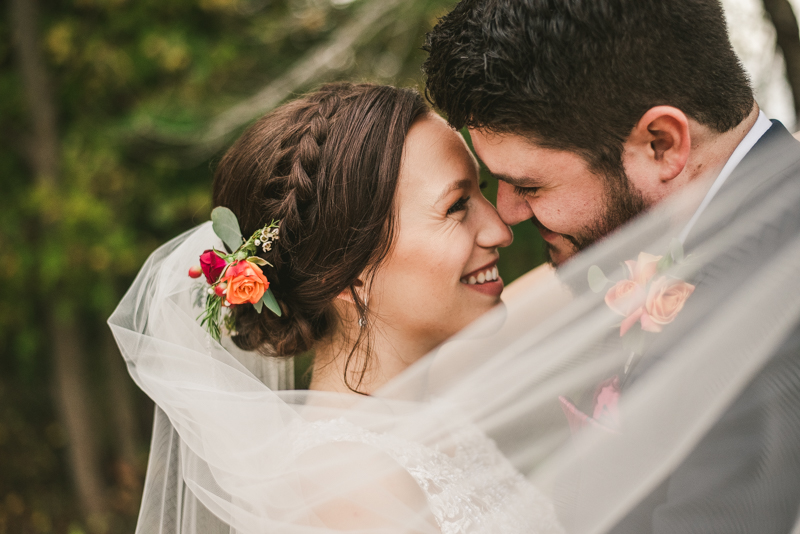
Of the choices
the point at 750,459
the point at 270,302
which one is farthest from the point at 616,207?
the point at 270,302

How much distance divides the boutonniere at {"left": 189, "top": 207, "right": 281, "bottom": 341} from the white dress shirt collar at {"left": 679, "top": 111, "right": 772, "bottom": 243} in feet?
4.12

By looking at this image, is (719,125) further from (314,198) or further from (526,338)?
(314,198)

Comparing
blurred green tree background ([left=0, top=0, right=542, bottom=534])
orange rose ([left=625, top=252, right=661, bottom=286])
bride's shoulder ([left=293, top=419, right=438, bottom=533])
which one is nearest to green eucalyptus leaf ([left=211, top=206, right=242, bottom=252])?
bride's shoulder ([left=293, top=419, right=438, bottom=533])

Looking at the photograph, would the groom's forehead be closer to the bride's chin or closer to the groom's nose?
the groom's nose

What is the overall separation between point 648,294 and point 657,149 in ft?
1.58

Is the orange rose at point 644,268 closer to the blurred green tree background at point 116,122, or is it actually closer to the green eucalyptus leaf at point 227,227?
the green eucalyptus leaf at point 227,227

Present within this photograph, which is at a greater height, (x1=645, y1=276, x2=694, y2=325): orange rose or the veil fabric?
(x1=645, y1=276, x2=694, y2=325): orange rose

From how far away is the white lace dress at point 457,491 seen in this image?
1800 mm

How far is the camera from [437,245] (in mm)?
1946

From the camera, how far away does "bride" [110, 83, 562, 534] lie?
69.2 inches

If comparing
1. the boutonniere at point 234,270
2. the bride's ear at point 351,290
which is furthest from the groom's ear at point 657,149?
the boutonniere at point 234,270

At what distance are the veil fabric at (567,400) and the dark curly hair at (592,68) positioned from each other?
244mm

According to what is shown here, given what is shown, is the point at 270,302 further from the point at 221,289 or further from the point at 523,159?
the point at 523,159

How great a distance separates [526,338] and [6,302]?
4.34 m
